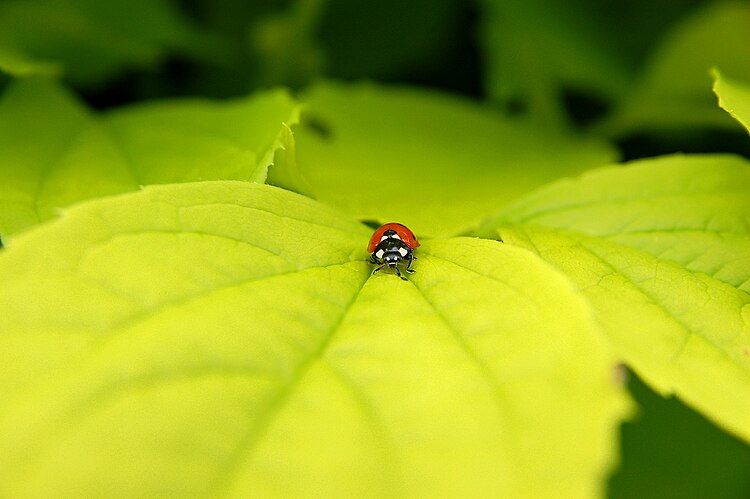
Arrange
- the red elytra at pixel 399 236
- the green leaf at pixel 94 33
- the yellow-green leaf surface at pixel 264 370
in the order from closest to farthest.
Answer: the yellow-green leaf surface at pixel 264 370 < the red elytra at pixel 399 236 < the green leaf at pixel 94 33

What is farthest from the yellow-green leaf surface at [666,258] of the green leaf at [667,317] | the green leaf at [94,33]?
the green leaf at [94,33]

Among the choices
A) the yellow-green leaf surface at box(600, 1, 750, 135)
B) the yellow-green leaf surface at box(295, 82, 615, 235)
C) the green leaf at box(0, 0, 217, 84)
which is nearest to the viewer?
the yellow-green leaf surface at box(295, 82, 615, 235)

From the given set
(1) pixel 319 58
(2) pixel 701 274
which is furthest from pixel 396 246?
(1) pixel 319 58

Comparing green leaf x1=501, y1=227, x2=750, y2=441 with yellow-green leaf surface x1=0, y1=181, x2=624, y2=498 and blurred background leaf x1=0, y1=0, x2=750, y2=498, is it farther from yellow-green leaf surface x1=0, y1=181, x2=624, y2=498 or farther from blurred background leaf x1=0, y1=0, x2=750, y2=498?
blurred background leaf x1=0, y1=0, x2=750, y2=498

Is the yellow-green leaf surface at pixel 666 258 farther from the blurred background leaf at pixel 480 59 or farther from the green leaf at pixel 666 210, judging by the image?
the blurred background leaf at pixel 480 59

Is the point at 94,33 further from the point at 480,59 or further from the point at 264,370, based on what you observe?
the point at 264,370

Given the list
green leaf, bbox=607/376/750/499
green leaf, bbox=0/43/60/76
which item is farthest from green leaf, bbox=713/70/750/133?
green leaf, bbox=0/43/60/76
